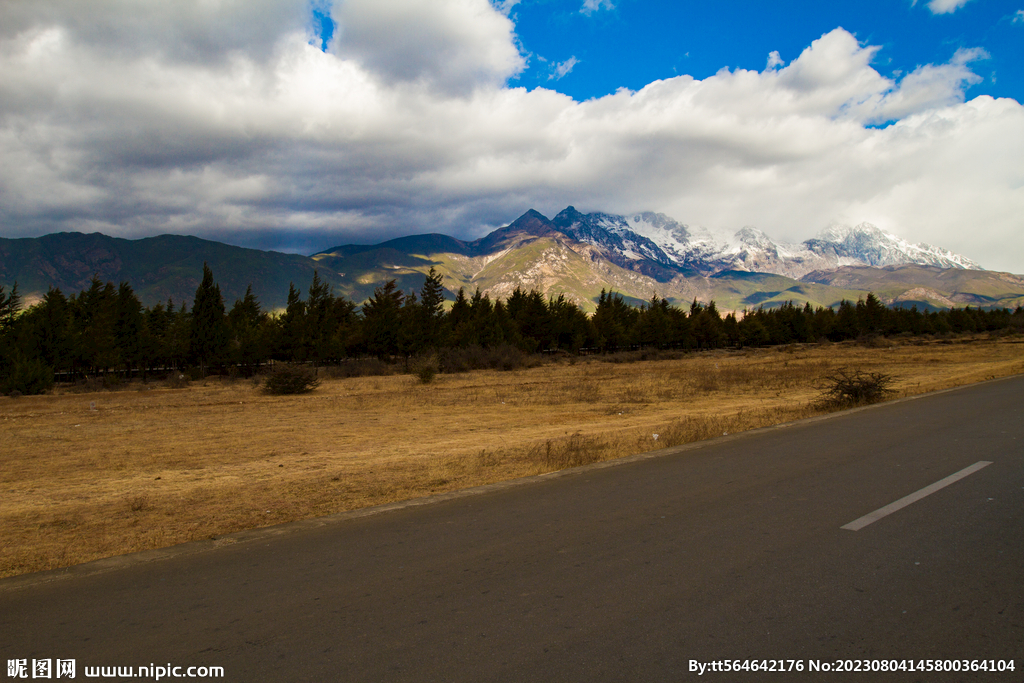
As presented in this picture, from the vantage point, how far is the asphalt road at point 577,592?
339 centimetres

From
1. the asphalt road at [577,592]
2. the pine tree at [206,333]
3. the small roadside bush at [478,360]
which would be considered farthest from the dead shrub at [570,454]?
the pine tree at [206,333]

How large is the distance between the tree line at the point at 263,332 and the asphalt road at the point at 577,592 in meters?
38.0

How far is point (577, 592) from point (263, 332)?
51842mm

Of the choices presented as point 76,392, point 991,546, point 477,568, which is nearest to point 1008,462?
point 991,546

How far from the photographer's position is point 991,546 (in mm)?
4887

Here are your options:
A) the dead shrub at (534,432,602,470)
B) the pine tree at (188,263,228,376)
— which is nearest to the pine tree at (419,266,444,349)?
the pine tree at (188,263,228,376)

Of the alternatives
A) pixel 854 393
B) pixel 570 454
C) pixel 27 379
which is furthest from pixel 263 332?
pixel 854 393

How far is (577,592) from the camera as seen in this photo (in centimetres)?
421

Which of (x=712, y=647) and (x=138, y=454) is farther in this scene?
(x=138, y=454)

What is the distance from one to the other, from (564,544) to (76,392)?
40277mm

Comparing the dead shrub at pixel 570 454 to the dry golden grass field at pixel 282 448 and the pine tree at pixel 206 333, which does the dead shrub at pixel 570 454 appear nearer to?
the dry golden grass field at pixel 282 448

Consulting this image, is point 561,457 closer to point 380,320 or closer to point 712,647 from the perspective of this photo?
point 712,647

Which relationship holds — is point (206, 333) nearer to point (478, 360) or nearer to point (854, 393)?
point (478, 360)

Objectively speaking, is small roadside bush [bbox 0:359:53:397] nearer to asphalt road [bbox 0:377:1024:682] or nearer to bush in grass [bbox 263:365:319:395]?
bush in grass [bbox 263:365:319:395]
